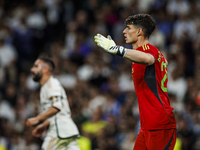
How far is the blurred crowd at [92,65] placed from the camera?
946 cm

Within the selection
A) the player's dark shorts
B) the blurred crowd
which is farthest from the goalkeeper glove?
the blurred crowd

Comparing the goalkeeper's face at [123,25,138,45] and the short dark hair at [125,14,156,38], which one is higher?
the short dark hair at [125,14,156,38]

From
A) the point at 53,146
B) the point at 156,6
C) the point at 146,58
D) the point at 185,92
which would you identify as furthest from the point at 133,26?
the point at 156,6

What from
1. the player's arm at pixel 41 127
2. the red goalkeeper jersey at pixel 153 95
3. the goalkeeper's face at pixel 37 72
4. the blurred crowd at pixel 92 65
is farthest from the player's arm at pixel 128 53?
the blurred crowd at pixel 92 65

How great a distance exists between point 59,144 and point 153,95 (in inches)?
84.4

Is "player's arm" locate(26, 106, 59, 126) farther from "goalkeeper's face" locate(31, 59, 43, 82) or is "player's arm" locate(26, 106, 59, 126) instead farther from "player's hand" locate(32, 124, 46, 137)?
"goalkeeper's face" locate(31, 59, 43, 82)

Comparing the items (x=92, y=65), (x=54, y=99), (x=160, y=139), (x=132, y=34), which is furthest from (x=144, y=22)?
(x=92, y=65)

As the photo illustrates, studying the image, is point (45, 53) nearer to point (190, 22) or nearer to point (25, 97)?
point (25, 97)

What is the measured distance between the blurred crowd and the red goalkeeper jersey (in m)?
4.26

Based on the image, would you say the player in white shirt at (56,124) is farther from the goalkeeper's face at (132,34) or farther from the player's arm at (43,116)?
the goalkeeper's face at (132,34)

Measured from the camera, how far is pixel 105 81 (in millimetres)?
11586

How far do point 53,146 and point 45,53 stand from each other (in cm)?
803

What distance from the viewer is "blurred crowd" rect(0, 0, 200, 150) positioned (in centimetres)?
946

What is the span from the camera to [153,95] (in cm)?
470
